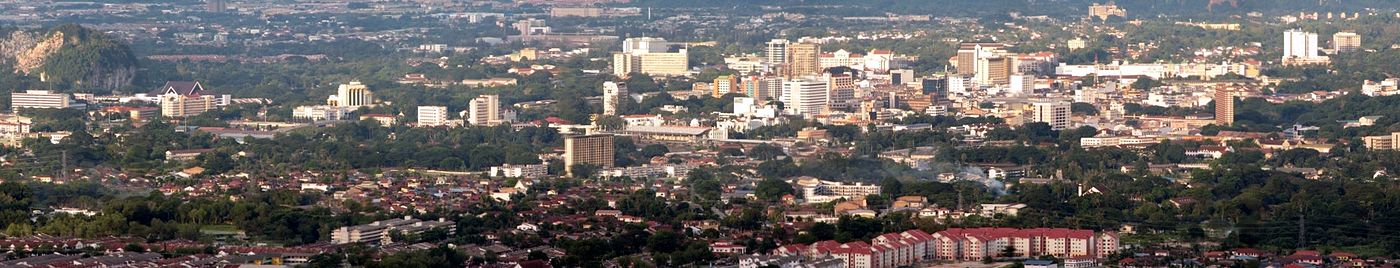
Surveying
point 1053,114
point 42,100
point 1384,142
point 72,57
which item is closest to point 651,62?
point 72,57

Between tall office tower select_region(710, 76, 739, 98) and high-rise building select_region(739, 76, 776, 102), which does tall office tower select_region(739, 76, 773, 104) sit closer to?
high-rise building select_region(739, 76, 776, 102)

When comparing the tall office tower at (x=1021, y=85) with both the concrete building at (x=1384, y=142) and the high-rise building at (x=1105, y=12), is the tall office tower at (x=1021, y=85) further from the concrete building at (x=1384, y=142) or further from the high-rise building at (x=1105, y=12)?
the high-rise building at (x=1105, y=12)

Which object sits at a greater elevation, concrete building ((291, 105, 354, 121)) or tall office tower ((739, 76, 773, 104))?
tall office tower ((739, 76, 773, 104))

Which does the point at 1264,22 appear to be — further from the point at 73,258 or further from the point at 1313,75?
the point at 73,258

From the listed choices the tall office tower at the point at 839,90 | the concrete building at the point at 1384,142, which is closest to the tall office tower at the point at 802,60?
the tall office tower at the point at 839,90

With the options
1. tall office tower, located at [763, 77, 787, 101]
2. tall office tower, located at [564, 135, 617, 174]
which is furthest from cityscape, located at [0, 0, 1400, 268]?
tall office tower, located at [763, 77, 787, 101]

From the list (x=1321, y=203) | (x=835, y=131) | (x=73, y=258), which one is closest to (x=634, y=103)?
(x=835, y=131)
